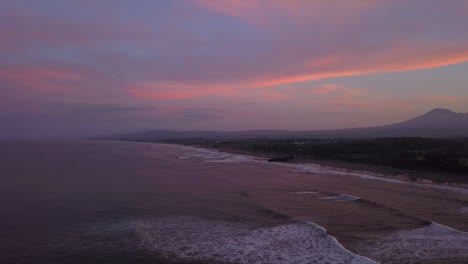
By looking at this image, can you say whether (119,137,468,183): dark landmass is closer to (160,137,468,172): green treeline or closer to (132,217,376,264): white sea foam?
(160,137,468,172): green treeline

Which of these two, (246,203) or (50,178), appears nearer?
(246,203)

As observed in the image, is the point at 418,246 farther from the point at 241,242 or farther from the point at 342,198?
the point at 342,198

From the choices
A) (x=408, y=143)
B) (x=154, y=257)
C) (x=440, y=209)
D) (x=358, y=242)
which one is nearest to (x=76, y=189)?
(x=154, y=257)

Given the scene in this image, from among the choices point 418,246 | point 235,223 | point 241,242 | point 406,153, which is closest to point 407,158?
point 406,153

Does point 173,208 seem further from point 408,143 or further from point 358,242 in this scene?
point 408,143

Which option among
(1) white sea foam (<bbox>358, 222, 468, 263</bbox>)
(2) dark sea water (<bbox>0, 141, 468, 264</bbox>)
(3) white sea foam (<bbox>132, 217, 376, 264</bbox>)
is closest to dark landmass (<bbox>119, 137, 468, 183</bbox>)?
(2) dark sea water (<bbox>0, 141, 468, 264</bbox>)

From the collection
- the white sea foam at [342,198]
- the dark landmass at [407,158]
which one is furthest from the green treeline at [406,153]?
the white sea foam at [342,198]
